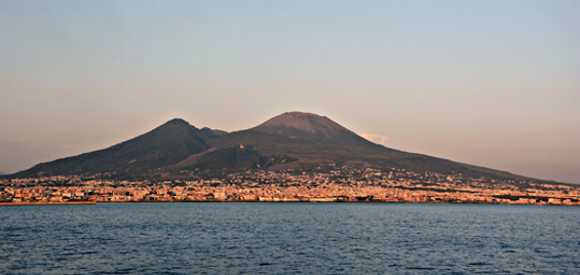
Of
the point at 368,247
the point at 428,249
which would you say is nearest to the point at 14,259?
the point at 368,247

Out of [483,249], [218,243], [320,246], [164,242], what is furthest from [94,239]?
[483,249]

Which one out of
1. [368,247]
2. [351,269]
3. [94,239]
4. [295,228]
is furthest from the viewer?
[295,228]

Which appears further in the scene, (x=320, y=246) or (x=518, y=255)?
(x=320, y=246)

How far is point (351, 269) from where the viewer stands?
73.5m

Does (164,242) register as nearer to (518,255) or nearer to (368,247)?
(368,247)

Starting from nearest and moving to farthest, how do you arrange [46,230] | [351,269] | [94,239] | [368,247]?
[351,269] → [368,247] → [94,239] → [46,230]

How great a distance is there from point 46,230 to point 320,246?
5271cm

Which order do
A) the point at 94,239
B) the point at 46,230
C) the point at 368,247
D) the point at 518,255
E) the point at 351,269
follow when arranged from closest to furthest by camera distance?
the point at 351,269
the point at 518,255
the point at 368,247
the point at 94,239
the point at 46,230

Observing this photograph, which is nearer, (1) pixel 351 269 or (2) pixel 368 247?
(1) pixel 351 269

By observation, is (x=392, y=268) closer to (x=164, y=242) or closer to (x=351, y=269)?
(x=351, y=269)

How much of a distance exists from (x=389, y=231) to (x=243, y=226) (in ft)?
97.1

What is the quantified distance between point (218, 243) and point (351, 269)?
2978cm

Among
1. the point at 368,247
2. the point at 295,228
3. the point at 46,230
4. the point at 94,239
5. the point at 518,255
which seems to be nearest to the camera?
the point at 518,255

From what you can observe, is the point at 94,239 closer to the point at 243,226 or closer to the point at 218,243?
the point at 218,243
